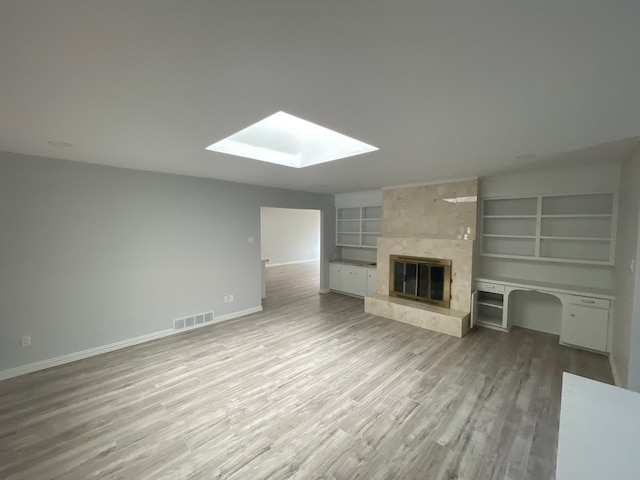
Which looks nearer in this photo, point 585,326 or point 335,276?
point 585,326

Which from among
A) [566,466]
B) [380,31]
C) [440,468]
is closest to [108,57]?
[380,31]

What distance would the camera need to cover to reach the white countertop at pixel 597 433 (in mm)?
797

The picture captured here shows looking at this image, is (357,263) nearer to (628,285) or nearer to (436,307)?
(436,307)

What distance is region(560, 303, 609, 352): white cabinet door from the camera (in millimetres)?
3359

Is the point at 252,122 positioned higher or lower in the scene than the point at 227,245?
higher

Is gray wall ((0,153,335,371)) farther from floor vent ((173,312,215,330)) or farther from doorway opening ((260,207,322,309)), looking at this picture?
doorway opening ((260,207,322,309))

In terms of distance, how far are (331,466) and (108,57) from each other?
278 cm

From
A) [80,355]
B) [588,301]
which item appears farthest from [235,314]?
[588,301]

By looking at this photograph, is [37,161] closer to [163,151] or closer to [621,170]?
[163,151]

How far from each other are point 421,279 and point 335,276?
2.35m

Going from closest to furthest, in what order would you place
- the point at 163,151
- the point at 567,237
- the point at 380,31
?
the point at 380,31 → the point at 163,151 → the point at 567,237

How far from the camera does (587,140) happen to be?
2391 millimetres

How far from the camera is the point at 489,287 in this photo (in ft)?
13.9

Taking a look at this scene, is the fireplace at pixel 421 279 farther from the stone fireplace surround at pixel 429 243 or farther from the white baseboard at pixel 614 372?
the white baseboard at pixel 614 372
